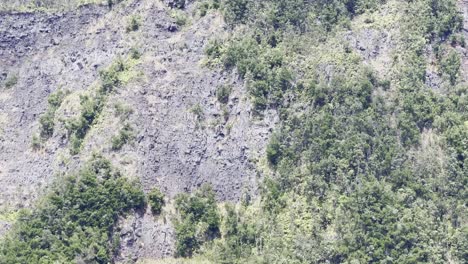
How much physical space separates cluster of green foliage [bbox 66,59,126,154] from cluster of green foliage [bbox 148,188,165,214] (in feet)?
39.8

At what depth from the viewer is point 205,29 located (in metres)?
120

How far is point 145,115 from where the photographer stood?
11325 centimetres

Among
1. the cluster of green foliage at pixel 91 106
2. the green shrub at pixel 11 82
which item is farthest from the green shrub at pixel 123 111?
the green shrub at pixel 11 82

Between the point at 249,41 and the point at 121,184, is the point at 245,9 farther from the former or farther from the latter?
the point at 121,184

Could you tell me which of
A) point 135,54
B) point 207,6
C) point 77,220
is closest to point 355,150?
point 207,6

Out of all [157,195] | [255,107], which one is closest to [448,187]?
[255,107]

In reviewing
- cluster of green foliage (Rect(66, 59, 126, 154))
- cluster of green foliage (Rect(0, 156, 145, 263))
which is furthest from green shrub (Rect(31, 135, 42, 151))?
cluster of green foliage (Rect(0, 156, 145, 263))

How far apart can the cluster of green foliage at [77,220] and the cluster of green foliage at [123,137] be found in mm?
3049

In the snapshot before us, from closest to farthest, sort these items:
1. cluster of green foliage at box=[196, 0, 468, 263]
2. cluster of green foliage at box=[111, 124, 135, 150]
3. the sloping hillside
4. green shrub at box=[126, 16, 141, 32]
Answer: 1. cluster of green foliage at box=[196, 0, 468, 263]
2. the sloping hillside
3. cluster of green foliage at box=[111, 124, 135, 150]
4. green shrub at box=[126, 16, 141, 32]

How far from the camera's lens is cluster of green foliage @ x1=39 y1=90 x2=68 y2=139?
11836cm

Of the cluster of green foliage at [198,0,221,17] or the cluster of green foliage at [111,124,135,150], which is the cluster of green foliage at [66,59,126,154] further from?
the cluster of green foliage at [198,0,221,17]

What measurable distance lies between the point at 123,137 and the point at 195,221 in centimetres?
1422

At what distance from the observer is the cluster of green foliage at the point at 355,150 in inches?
3939

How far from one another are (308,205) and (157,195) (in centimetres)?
1782
